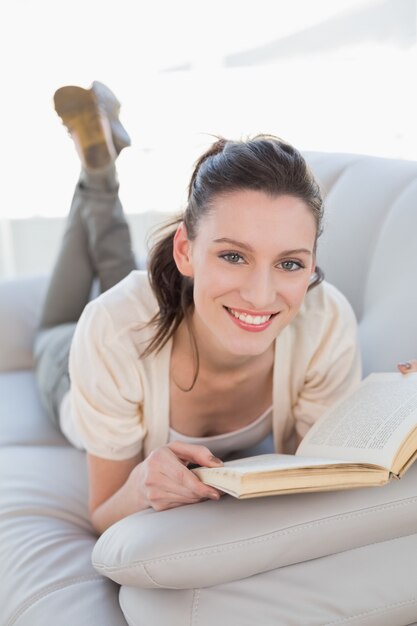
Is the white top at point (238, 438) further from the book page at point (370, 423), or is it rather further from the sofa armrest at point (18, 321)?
the sofa armrest at point (18, 321)

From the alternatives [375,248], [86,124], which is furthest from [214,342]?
[86,124]

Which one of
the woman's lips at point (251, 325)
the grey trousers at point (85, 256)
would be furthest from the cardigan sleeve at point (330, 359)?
the grey trousers at point (85, 256)

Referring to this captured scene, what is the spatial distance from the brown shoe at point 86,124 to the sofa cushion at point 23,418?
0.65 m

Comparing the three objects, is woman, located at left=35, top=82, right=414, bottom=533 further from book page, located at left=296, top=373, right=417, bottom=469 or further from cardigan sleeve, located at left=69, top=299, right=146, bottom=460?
book page, located at left=296, top=373, right=417, bottom=469

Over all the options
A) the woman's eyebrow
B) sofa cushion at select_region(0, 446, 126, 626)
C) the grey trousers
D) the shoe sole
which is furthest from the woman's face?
the shoe sole

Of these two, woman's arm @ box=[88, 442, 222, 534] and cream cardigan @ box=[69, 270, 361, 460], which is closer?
woman's arm @ box=[88, 442, 222, 534]

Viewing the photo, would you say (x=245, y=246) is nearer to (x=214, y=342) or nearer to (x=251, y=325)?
(x=251, y=325)

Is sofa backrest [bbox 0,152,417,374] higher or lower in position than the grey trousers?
higher

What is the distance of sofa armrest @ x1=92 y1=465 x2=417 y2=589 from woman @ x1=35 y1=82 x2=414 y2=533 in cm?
7

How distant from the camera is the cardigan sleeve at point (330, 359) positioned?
1.51 m

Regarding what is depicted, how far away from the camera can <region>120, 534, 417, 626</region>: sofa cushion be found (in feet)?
3.53

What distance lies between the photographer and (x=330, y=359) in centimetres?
151

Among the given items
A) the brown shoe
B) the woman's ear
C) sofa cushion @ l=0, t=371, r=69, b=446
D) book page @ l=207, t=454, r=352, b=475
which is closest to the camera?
book page @ l=207, t=454, r=352, b=475

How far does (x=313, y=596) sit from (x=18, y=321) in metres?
1.63
